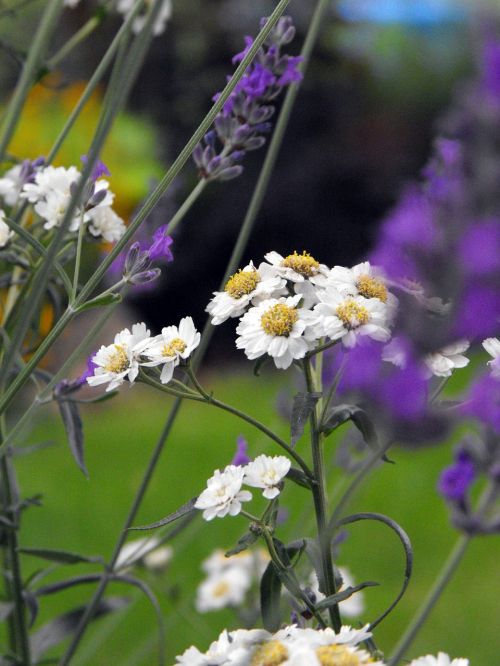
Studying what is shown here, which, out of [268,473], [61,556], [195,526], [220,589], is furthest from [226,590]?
[268,473]

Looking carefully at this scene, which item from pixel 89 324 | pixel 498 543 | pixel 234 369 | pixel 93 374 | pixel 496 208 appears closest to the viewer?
pixel 496 208

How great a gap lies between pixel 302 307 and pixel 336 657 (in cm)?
26

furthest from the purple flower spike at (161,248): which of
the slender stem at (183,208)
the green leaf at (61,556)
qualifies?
the green leaf at (61,556)

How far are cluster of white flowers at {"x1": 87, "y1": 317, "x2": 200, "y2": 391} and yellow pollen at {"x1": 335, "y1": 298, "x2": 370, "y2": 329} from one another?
10 centimetres

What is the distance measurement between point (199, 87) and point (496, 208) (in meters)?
4.71

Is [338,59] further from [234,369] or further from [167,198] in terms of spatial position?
[167,198]

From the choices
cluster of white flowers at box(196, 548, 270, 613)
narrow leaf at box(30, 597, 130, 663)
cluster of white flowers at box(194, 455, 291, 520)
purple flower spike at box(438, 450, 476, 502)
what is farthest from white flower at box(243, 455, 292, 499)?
cluster of white flowers at box(196, 548, 270, 613)

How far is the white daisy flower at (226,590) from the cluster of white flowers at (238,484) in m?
0.65

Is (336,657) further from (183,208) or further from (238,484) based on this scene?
(183,208)

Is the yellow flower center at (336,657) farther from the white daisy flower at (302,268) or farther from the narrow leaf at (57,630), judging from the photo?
the narrow leaf at (57,630)

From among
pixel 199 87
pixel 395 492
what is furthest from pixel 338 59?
pixel 395 492

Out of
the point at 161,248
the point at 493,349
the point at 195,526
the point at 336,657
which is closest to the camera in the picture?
the point at 336,657

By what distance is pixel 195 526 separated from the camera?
66.1 inches

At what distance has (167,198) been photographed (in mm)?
1158
